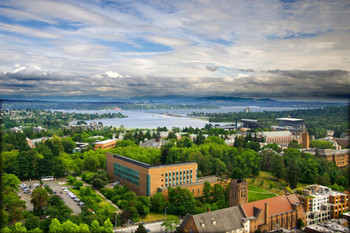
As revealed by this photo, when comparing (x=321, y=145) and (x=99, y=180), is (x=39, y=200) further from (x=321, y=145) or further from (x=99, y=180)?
Result: (x=321, y=145)

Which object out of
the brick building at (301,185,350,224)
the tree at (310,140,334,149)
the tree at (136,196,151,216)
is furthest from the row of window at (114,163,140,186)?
the tree at (310,140,334,149)

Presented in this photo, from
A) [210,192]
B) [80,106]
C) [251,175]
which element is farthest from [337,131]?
[80,106]

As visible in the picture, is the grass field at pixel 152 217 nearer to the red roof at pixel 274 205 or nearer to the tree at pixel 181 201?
the tree at pixel 181 201

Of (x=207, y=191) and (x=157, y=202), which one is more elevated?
(x=207, y=191)

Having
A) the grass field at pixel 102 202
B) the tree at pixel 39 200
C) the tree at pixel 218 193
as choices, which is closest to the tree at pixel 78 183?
the grass field at pixel 102 202

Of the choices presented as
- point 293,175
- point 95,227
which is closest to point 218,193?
point 293,175

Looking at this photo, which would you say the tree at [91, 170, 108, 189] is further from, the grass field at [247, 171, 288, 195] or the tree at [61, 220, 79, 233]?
the grass field at [247, 171, 288, 195]
